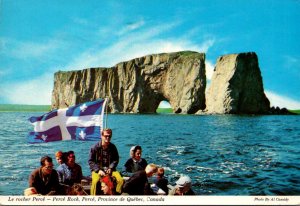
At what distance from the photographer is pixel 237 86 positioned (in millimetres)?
44375

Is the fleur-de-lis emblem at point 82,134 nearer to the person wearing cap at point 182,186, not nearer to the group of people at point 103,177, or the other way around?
the group of people at point 103,177

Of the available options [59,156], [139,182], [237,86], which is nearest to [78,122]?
[59,156]

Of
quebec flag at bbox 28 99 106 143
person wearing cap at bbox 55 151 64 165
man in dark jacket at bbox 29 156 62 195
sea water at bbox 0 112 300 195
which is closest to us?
man in dark jacket at bbox 29 156 62 195

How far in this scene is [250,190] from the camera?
26.7 ft

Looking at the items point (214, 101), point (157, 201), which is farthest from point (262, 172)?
point (214, 101)

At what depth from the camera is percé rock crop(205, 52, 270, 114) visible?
140 ft

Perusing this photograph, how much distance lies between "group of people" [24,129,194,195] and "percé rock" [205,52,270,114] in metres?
36.7

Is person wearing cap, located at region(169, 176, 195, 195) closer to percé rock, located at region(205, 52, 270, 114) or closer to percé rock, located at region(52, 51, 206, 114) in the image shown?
percé rock, located at region(205, 52, 270, 114)

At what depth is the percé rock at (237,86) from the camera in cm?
4253

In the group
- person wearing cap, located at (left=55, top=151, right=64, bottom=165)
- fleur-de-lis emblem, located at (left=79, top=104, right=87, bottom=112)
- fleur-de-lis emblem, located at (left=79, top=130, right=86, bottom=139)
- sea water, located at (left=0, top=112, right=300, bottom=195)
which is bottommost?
sea water, located at (left=0, top=112, right=300, bottom=195)

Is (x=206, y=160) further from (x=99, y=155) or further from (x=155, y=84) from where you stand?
(x=155, y=84)

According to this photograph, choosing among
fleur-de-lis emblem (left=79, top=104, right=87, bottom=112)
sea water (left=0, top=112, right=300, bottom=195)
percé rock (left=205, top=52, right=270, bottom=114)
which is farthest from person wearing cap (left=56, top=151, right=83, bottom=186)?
percé rock (left=205, top=52, right=270, bottom=114)

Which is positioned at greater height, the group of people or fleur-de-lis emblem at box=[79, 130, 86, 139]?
fleur-de-lis emblem at box=[79, 130, 86, 139]

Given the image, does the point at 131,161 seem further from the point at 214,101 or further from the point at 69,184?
the point at 214,101
